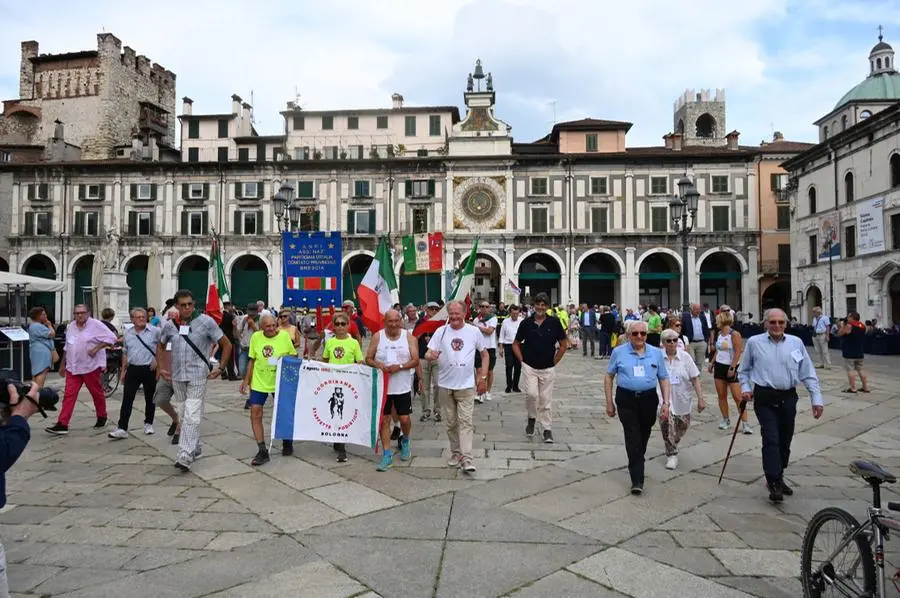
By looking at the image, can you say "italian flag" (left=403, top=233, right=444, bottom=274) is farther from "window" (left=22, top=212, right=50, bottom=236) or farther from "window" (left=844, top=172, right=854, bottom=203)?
"window" (left=22, top=212, right=50, bottom=236)

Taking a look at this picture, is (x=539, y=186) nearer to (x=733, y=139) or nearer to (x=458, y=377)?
(x=733, y=139)

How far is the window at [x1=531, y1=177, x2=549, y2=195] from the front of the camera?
3812cm

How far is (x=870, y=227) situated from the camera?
96.1ft

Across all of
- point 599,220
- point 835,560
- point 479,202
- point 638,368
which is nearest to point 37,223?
point 479,202

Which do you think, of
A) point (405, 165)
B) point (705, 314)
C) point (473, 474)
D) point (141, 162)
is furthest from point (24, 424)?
point (141, 162)

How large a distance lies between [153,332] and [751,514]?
7.31m

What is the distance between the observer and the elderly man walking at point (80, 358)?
25.9 ft

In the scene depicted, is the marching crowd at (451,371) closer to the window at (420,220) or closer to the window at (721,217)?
the window at (420,220)

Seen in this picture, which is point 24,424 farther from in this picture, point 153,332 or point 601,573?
point 153,332

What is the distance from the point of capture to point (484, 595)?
3.46 metres

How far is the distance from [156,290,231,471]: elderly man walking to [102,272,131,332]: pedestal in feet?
48.8

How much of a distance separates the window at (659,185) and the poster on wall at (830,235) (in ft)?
29.2

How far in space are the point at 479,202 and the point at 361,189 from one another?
26.0ft

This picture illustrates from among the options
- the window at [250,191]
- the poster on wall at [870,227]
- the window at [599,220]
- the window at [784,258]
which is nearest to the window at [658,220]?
the window at [599,220]
